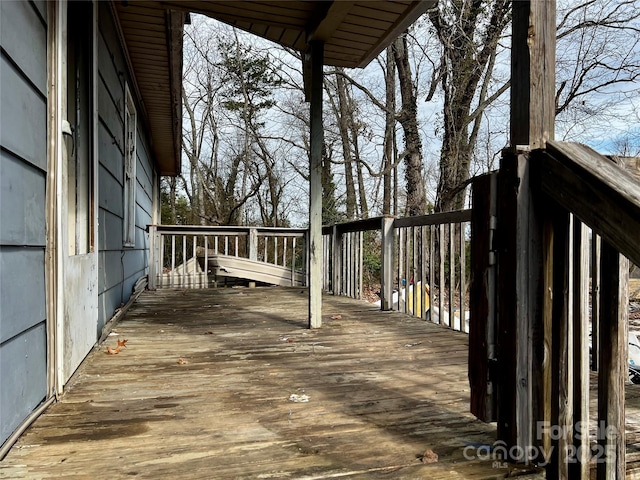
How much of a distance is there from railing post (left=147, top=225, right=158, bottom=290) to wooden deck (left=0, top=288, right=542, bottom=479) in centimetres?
266

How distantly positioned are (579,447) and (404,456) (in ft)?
1.59

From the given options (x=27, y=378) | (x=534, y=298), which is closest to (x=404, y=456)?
(x=534, y=298)

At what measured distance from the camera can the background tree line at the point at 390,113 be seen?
8219 millimetres

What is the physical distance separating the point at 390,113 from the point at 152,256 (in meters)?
6.85

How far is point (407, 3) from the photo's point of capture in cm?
284

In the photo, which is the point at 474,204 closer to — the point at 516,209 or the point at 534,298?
the point at 516,209

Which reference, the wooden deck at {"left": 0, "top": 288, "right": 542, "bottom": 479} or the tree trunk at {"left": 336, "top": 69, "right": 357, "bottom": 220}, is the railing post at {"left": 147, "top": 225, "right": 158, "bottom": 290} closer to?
the wooden deck at {"left": 0, "top": 288, "right": 542, "bottom": 479}

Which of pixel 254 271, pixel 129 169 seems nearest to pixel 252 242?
pixel 254 271

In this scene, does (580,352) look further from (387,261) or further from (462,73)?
(462,73)

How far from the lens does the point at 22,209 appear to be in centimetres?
142

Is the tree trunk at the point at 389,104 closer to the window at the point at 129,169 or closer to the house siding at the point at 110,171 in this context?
the window at the point at 129,169

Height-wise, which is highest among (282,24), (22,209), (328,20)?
(282,24)

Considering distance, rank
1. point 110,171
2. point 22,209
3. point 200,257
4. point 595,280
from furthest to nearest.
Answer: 1. point 200,257
2. point 110,171
3. point 595,280
4. point 22,209

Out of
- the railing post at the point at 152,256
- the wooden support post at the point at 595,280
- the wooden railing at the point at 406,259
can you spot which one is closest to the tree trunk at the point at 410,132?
the wooden railing at the point at 406,259
